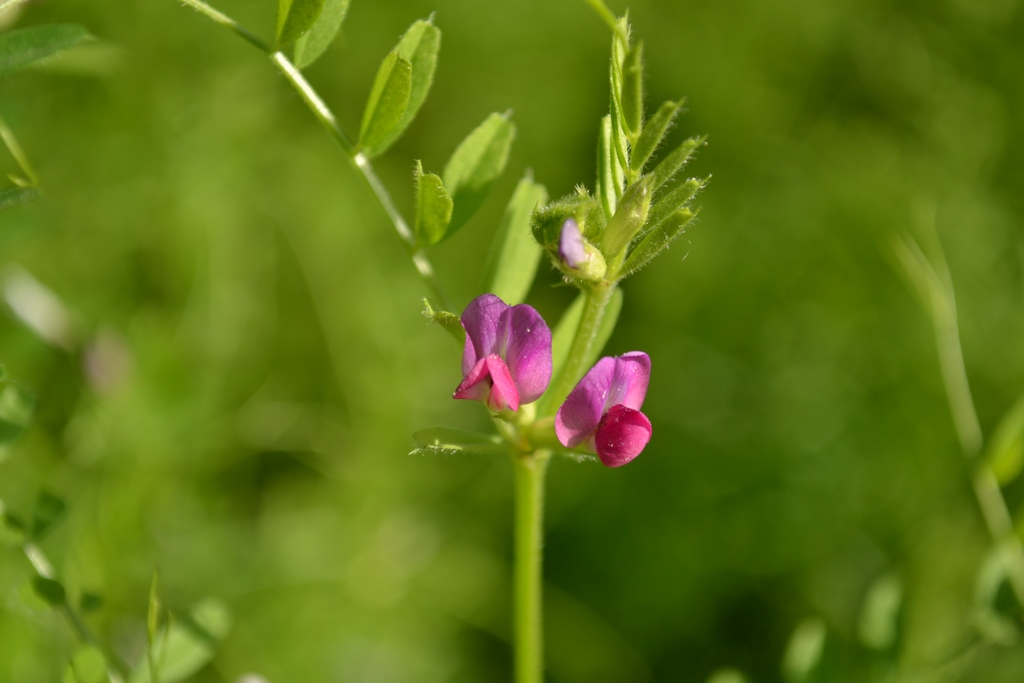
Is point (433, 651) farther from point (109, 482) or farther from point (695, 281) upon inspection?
point (695, 281)

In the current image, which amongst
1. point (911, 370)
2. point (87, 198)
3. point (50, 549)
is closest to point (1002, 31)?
point (911, 370)

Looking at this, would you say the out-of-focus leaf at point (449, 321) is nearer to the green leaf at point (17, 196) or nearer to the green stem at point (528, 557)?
the green stem at point (528, 557)

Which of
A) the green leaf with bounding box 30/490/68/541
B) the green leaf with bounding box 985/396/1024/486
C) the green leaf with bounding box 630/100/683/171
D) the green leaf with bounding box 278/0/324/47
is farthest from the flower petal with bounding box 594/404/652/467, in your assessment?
the green leaf with bounding box 985/396/1024/486

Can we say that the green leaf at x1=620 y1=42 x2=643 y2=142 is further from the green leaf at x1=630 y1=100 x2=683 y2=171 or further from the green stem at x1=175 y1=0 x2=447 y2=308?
the green stem at x1=175 y1=0 x2=447 y2=308

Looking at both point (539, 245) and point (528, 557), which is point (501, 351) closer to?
point (539, 245)

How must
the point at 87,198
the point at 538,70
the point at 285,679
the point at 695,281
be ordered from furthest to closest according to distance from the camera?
1. the point at 538,70
2. the point at 695,281
3. the point at 87,198
4. the point at 285,679

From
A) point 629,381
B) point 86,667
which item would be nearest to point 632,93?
point 629,381

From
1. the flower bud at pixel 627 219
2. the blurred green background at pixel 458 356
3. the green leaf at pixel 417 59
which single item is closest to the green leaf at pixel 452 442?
the flower bud at pixel 627 219
